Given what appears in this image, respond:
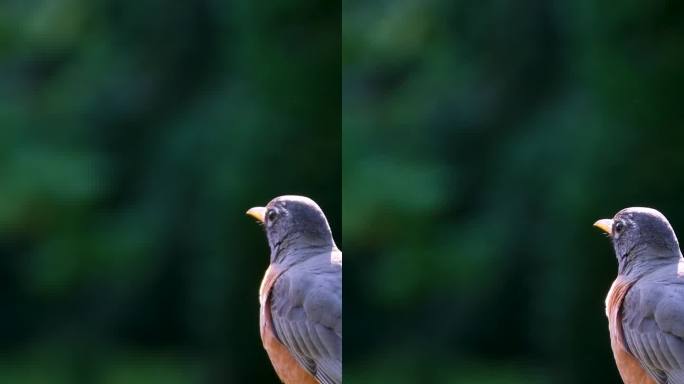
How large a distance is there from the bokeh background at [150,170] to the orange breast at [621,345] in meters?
0.68

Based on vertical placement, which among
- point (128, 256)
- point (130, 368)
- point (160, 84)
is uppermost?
point (160, 84)

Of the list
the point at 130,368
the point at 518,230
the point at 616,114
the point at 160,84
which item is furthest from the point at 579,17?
the point at 130,368

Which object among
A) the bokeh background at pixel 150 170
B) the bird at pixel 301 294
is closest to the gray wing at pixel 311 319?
the bird at pixel 301 294

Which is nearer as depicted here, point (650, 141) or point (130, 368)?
point (650, 141)

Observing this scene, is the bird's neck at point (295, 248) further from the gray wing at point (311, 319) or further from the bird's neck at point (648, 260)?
the bird's neck at point (648, 260)

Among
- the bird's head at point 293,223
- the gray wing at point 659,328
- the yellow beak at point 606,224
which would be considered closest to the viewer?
the gray wing at point 659,328

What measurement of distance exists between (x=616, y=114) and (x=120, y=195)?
3.98 feet

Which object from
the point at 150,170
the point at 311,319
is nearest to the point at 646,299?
the point at 311,319

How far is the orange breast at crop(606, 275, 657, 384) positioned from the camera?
2395 mm

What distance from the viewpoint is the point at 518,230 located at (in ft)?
8.43

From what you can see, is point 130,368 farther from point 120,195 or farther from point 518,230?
point 518,230

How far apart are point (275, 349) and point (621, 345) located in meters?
0.82

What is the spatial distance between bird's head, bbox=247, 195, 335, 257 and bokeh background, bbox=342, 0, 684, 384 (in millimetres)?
83

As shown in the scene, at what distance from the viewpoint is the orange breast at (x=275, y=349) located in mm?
→ 2535
